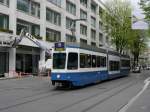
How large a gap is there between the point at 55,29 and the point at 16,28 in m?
13.1

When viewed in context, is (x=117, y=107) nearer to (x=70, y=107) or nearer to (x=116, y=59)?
(x=70, y=107)

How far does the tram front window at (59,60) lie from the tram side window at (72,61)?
35cm

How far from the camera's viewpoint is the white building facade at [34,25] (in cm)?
3959

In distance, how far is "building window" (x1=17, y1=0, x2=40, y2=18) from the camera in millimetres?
43094

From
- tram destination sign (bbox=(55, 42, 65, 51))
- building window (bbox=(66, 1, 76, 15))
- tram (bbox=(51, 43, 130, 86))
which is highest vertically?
building window (bbox=(66, 1, 76, 15))

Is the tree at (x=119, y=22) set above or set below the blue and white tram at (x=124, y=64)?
above

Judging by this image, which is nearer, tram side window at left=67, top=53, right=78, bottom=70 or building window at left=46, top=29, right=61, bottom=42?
tram side window at left=67, top=53, right=78, bottom=70

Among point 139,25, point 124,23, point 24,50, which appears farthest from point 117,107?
point 124,23

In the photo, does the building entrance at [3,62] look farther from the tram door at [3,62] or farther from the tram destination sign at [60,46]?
the tram destination sign at [60,46]

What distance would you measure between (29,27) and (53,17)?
9.27 metres

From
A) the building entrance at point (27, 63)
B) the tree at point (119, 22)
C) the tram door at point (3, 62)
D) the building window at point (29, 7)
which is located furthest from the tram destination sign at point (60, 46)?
the tree at point (119, 22)

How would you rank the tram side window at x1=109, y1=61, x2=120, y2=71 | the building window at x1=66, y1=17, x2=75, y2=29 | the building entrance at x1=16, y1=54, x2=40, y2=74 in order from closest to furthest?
the tram side window at x1=109, y1=61, x2=120, y2=71
the building entrance at x1=16, y1=54, x2=40, y2=74
the building window at x1=66, y1=17, x2=75, y2=29

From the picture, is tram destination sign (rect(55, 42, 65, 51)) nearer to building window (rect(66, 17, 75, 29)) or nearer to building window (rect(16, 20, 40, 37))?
building window (rect(16, 20, 40, 37))

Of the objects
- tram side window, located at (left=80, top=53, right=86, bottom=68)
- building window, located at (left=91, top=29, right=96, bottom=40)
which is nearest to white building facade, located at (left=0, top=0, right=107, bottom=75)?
building window, located at (left=91, top=29, right=96, bottom=40)
